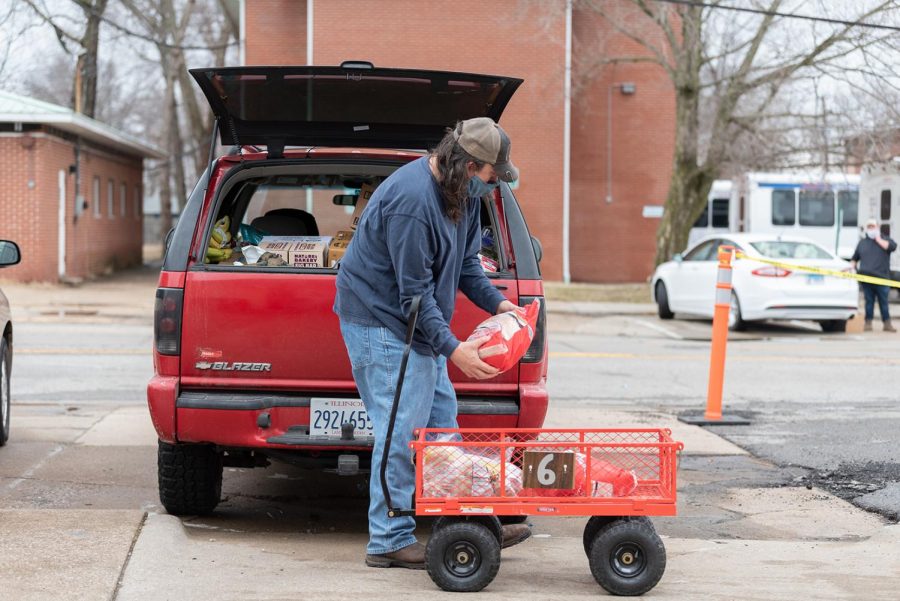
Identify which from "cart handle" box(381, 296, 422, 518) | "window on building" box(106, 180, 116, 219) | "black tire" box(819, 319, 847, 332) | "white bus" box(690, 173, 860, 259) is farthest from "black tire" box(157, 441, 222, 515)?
"white bus" box(690, 173, 860, 259)

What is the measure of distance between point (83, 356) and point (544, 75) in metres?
19.5

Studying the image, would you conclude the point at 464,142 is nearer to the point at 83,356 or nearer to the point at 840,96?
the point at 83,356

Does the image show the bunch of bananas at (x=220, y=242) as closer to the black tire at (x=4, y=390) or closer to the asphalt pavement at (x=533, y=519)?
the asphalt pavement at (x=533, y=519)

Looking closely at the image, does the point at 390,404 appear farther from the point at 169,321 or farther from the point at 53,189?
the point at 53,189

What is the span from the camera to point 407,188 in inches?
191

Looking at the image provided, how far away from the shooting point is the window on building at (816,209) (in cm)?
3781

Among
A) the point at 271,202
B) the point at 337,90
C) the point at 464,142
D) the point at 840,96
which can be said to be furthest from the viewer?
the point at 840,96

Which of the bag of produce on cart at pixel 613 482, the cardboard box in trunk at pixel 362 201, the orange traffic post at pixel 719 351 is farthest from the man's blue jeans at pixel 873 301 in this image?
the bag of produce on cart at pixel 613 482

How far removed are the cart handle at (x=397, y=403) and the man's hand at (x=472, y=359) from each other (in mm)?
182

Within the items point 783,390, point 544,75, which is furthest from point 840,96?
point 783,390

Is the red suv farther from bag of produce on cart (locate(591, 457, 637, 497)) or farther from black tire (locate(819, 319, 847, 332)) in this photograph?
black tire (locate(819, 319, 847, 332))

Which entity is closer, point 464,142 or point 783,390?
point 464,142

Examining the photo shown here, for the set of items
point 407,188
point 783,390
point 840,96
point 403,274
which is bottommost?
point 783,390

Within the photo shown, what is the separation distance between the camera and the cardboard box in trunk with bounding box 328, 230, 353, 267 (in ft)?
20.2
